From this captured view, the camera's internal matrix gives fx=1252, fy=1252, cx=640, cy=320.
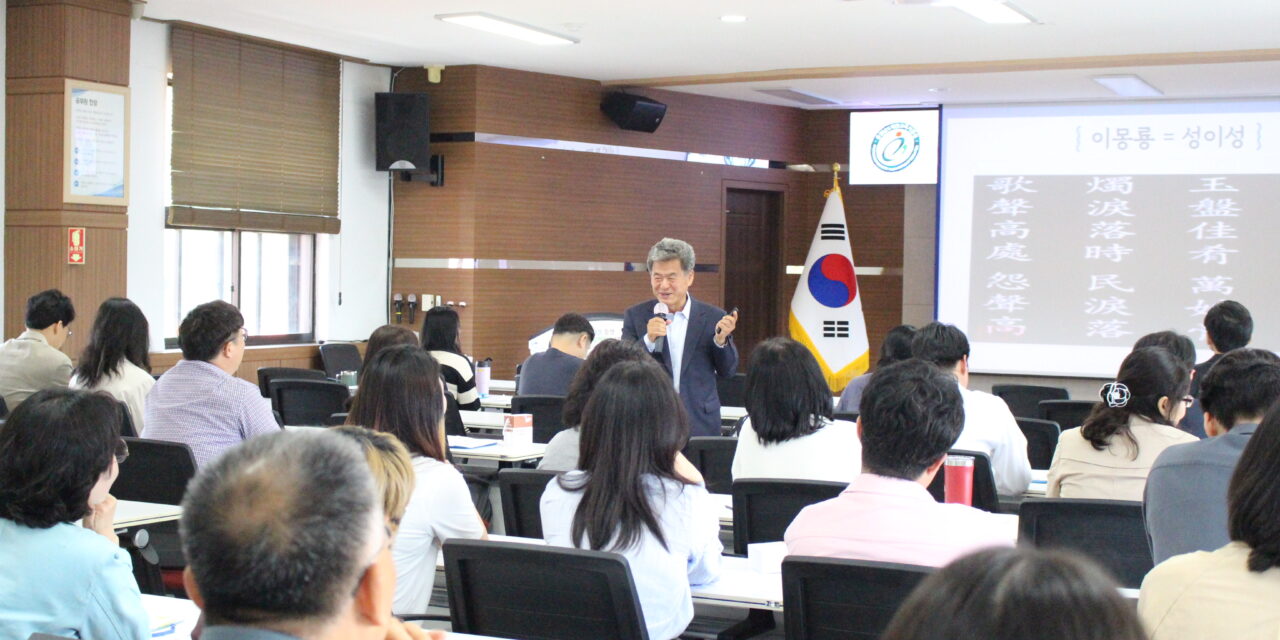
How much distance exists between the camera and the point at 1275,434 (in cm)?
180

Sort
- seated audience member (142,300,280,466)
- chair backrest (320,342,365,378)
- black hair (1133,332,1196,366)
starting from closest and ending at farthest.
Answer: seated audience member (142,300,280,466) → black hair (1133,332,1196,366) → chair backrest (320,342,365,378)

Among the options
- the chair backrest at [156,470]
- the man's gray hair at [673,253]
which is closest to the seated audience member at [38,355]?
the chair backrest at [156,470]

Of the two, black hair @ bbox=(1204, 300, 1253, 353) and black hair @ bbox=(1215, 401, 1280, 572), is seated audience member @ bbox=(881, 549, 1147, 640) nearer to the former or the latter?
black hair @ bbox=(1215, 401, 1280, 572)

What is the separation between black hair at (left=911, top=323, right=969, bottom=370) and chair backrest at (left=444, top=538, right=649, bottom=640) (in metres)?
2.46

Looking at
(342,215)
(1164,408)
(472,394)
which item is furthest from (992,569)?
(342,215)

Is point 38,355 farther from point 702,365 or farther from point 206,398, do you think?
point 702,365

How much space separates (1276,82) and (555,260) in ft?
18.9

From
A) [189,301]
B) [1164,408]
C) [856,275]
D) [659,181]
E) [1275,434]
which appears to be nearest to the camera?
[1275,434]

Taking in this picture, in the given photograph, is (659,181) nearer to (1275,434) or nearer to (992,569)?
(1275,434)

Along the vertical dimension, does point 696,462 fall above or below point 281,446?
below

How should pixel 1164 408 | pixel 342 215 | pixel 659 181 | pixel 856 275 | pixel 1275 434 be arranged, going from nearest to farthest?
pixel 1275 434 → pixel 1164 408 → pixel 342 215 → pixel 659 181 → pixel 856 275

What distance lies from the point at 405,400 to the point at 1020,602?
2.61 m

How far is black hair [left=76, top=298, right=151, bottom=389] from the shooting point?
538 centimetres

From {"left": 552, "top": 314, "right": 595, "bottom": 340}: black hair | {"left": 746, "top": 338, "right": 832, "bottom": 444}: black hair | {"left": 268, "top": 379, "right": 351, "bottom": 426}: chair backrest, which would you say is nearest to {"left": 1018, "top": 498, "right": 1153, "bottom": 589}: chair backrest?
{"left": 746, "top": 338, "right": 832, "bottom": 444}: black hair
